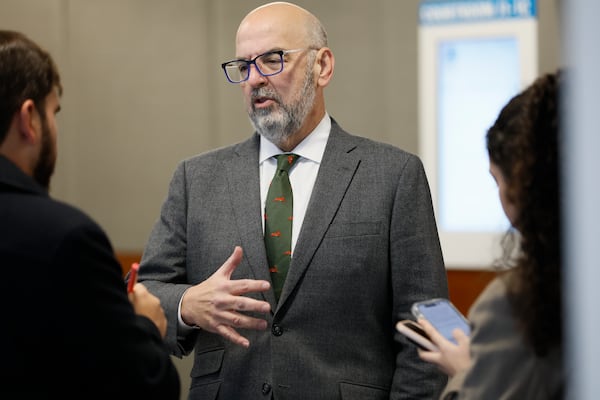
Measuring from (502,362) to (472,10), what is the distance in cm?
286

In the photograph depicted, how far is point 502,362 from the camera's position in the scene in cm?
137

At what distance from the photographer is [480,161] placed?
158 inches

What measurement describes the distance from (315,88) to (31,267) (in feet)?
4.08

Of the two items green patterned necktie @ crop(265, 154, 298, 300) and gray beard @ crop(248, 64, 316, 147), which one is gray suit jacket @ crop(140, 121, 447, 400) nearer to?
green patterned necktie @ crop(265, 154, 298, 300)

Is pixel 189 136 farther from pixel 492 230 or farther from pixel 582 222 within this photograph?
pixel 582 222

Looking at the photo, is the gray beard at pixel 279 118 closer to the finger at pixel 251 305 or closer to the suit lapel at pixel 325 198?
the suit lapel at pixel 325 198

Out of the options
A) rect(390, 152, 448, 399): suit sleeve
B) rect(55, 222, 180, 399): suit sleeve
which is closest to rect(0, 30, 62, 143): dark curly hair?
rect(55, 222, 180, 399): suit sleeve

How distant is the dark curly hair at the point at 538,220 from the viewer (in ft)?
4.41

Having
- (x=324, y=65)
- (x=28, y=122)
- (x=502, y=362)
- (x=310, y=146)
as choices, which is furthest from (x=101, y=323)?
(x=324, y=65)

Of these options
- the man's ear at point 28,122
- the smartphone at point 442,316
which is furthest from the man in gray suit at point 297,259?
the man's ear at point 28,122

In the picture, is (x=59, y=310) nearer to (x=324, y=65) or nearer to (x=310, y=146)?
(x=310, y=146)

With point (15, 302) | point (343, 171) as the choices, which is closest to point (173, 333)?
point (343, 171)

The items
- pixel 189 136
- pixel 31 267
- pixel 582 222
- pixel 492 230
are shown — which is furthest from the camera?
pixel 189 136

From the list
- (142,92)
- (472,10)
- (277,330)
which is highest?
(472,10)
